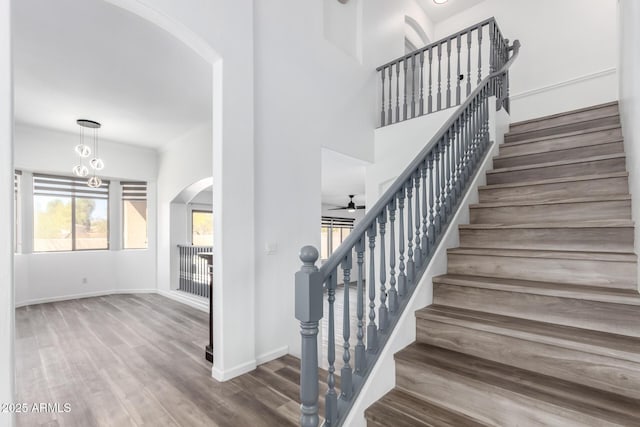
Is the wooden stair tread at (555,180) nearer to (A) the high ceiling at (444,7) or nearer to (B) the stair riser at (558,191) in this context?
(B) the stair riser at (558,191)

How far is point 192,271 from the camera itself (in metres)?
5.70

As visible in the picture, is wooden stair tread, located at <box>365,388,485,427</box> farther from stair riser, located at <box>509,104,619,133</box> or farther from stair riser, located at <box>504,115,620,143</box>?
stair riser, located at <box>509,104,619,133</box>

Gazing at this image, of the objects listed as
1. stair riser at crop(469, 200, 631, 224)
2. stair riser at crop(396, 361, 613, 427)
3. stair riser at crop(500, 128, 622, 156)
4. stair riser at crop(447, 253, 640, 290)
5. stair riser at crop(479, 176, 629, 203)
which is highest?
stair riser at crop(500, 128, 622, 156)

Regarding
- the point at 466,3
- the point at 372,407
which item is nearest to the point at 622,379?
the point at 372,407

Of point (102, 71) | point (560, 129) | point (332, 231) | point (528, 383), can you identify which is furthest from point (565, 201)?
point (332, 231)

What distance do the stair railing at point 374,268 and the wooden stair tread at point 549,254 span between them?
23cm

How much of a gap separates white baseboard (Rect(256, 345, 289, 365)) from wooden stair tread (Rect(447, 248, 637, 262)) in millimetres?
1801

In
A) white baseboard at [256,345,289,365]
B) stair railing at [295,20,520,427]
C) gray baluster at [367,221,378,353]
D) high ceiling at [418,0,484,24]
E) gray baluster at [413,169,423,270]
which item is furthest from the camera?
high ceiling at [418,0,484,24]

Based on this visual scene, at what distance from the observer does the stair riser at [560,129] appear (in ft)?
9.03

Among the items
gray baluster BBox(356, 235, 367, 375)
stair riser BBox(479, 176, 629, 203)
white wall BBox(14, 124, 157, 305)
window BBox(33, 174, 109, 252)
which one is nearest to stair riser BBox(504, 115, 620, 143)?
stair riser BBox(479, 176, 629, 203)

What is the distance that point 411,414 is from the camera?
4.55ft

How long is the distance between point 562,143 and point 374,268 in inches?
91.0

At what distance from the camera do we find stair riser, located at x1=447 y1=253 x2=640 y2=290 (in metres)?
1.58

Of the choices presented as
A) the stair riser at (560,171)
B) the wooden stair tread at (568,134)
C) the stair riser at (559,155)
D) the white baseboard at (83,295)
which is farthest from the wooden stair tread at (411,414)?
the white baseboard at (83,295)
